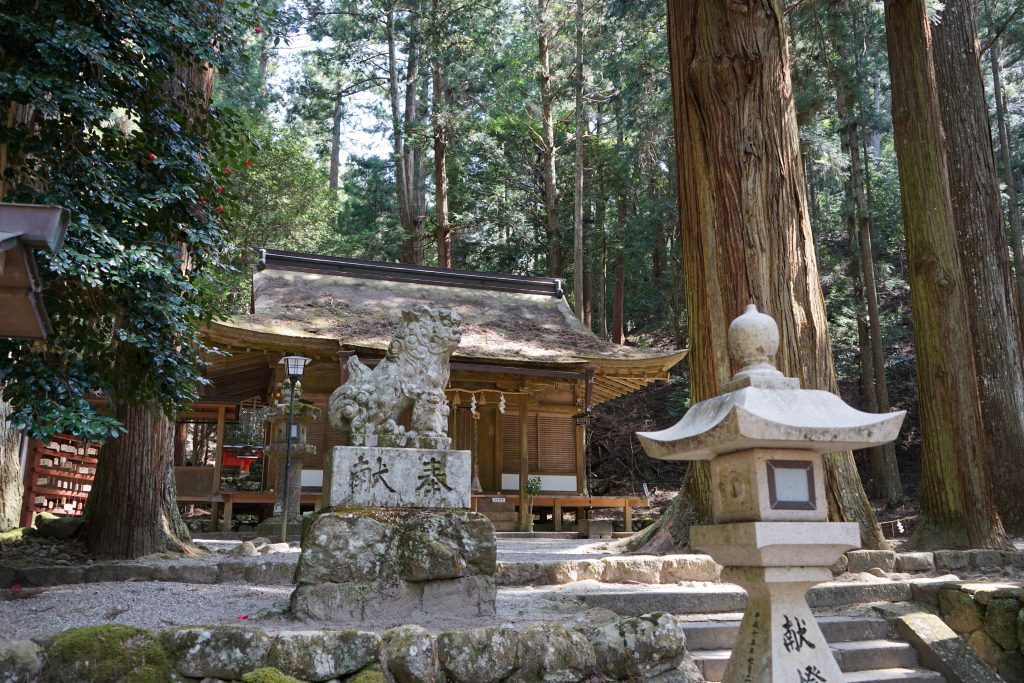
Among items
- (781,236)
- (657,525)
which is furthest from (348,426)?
(781,236)

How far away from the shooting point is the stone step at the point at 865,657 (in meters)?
4.78

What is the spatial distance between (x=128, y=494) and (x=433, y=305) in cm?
618

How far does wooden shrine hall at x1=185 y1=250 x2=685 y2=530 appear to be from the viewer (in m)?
12.4

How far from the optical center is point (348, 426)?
543cm

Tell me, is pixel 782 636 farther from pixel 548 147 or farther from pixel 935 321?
pixel 548 147

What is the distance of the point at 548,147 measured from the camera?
21672mm

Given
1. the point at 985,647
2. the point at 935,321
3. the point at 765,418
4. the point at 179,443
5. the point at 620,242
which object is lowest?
the point at 985,647

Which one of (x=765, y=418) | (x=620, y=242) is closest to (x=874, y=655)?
(x=765, y=418)

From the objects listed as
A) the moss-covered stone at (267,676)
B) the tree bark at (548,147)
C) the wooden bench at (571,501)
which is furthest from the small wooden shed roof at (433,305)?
the moss-covered stone at (267,676)

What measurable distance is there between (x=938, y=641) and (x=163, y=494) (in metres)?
7.45

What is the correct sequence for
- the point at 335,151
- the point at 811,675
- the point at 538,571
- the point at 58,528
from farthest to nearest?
1. the point at 335,151
2. the point at 58,528
3. the point at 538,571
4. the point at 811,675

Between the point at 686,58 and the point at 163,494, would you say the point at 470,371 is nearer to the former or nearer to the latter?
the point at 163,494

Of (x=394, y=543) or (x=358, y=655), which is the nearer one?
(x=358, y=655)

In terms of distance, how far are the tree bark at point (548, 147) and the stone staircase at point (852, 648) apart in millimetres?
17587
